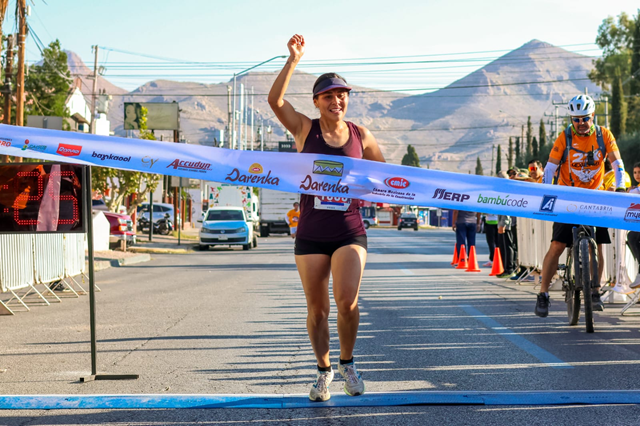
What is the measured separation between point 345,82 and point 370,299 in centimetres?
750

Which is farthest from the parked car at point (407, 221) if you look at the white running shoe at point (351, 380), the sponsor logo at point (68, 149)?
the white running shoe at point (351, 380)

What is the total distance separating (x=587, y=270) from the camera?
28.2 ft

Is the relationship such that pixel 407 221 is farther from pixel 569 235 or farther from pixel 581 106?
pixel 581 106

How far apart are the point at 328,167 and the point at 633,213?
3.13 m

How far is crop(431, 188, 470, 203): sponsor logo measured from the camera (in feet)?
23.0

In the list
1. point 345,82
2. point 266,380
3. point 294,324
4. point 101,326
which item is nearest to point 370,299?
point 294,324

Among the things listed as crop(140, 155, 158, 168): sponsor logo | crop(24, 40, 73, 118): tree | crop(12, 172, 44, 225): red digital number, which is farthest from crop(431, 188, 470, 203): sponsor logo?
crop(24, 40, 73, 118): tree

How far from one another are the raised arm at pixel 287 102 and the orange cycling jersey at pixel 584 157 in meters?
4.01

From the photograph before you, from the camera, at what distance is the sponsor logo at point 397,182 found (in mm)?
6653

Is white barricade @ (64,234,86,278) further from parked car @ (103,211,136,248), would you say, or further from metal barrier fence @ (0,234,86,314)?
parked car @ (103,211,136,248)

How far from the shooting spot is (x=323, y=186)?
6109mm

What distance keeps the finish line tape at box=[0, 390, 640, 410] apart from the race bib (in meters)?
1.28

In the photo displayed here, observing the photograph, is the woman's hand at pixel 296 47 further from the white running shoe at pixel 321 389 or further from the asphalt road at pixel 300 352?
the asphalt road at pixel 300 352

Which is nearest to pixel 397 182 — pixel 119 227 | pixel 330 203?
pixel 330 203
